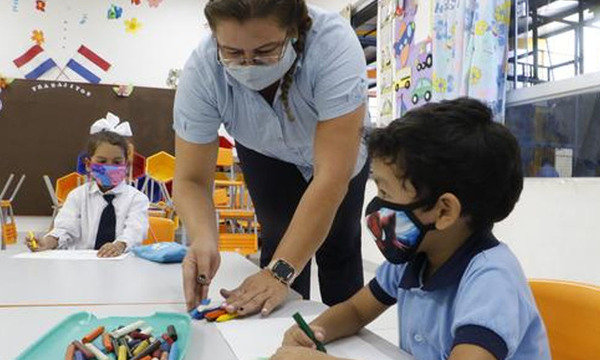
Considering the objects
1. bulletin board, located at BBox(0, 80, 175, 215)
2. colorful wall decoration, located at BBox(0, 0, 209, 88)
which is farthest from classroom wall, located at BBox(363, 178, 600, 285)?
colorful wall decoration, located at BBox(0, 0, 209, 88)

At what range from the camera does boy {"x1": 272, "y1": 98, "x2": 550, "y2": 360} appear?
2.04 feet

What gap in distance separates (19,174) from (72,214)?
2926 mm

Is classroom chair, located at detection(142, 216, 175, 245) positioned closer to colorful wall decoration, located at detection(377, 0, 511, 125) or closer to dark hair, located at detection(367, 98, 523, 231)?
colorful wall decoration, located at detection(377, 0, 511, 125)

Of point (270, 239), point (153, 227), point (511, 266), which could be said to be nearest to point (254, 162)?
point (270, 239)

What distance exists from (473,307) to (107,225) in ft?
5.09

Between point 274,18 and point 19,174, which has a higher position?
point 274,18

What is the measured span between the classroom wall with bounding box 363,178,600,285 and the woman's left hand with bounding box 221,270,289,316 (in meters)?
1.13

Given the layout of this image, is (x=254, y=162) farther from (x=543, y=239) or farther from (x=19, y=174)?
(x=19, y=174)

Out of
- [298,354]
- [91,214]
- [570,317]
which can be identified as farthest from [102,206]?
[570,317]

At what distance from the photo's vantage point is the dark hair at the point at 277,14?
850mm

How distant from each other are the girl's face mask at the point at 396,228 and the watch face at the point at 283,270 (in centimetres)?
19

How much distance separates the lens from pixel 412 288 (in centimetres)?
73

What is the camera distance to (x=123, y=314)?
80cm

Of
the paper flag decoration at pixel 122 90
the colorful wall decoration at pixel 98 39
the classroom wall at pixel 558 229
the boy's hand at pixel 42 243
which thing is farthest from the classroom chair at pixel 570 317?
the colorful wall decoration at pixel 98 39
